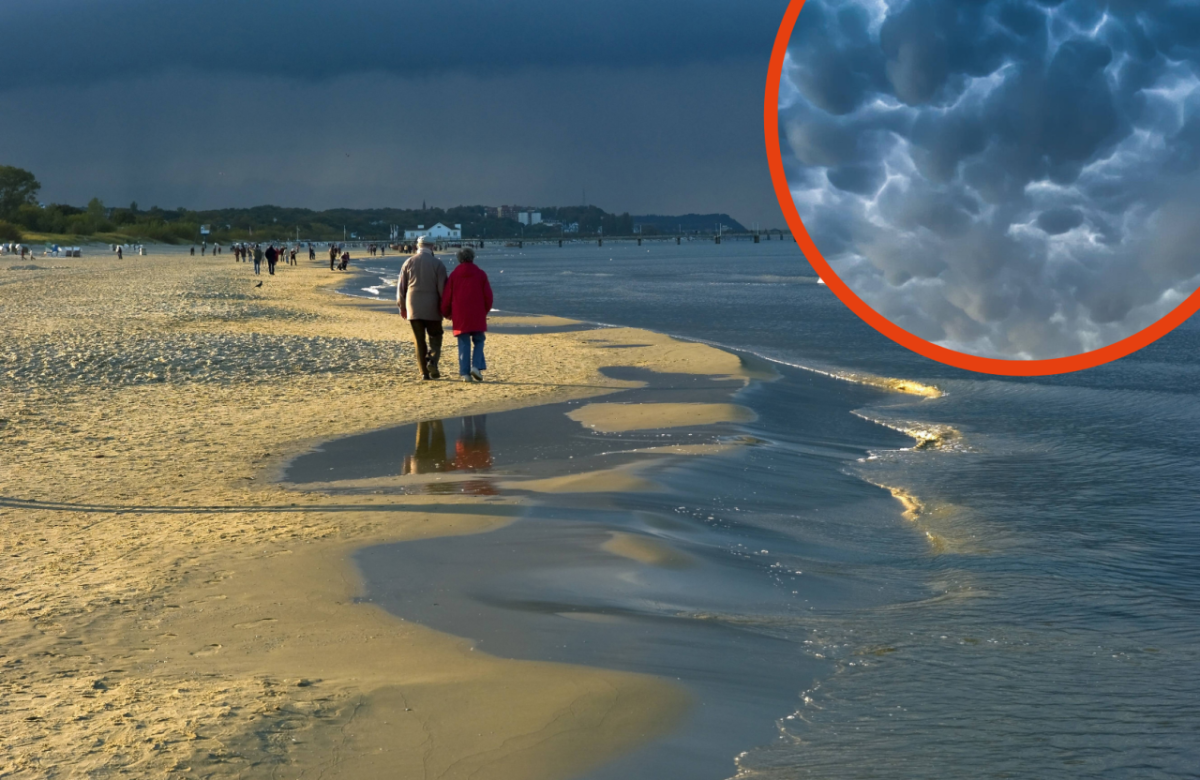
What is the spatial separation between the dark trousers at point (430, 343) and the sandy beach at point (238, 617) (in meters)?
1.27

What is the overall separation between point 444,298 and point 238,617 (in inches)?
381

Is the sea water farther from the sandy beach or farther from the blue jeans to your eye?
the blue jeans

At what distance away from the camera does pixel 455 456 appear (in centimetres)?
1009

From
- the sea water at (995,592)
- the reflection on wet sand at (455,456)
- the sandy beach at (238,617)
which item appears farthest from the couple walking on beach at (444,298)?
the sea water at (995,592)

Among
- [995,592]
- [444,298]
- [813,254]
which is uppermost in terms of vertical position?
[813,254]

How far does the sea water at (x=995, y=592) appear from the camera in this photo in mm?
4594

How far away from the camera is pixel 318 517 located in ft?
25.0

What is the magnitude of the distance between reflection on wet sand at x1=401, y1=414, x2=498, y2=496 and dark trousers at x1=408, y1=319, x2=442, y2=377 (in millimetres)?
3323

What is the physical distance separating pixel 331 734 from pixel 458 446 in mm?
6617

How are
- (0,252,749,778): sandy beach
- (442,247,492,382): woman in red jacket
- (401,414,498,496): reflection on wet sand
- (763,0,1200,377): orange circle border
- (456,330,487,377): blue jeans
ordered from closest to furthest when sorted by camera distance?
(763,0,1200,377): orange circle border, (0,252,749,778): sandy beach, (401,414,498,496): reflection on wet sand, (442,247,492,382): woman in red jacket, (456,330,487,377): blue jeans

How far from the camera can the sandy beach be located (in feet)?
13.1

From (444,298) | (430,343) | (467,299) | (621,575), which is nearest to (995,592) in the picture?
(621,575)

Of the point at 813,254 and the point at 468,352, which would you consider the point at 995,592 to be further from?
the point at 468,352

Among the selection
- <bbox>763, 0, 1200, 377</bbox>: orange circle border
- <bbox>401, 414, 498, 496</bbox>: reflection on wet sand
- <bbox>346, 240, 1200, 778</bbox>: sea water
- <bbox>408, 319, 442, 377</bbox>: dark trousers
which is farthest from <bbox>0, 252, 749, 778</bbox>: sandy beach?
<bbox>763, 0, 1200, 377</bbox>: orange circle border
